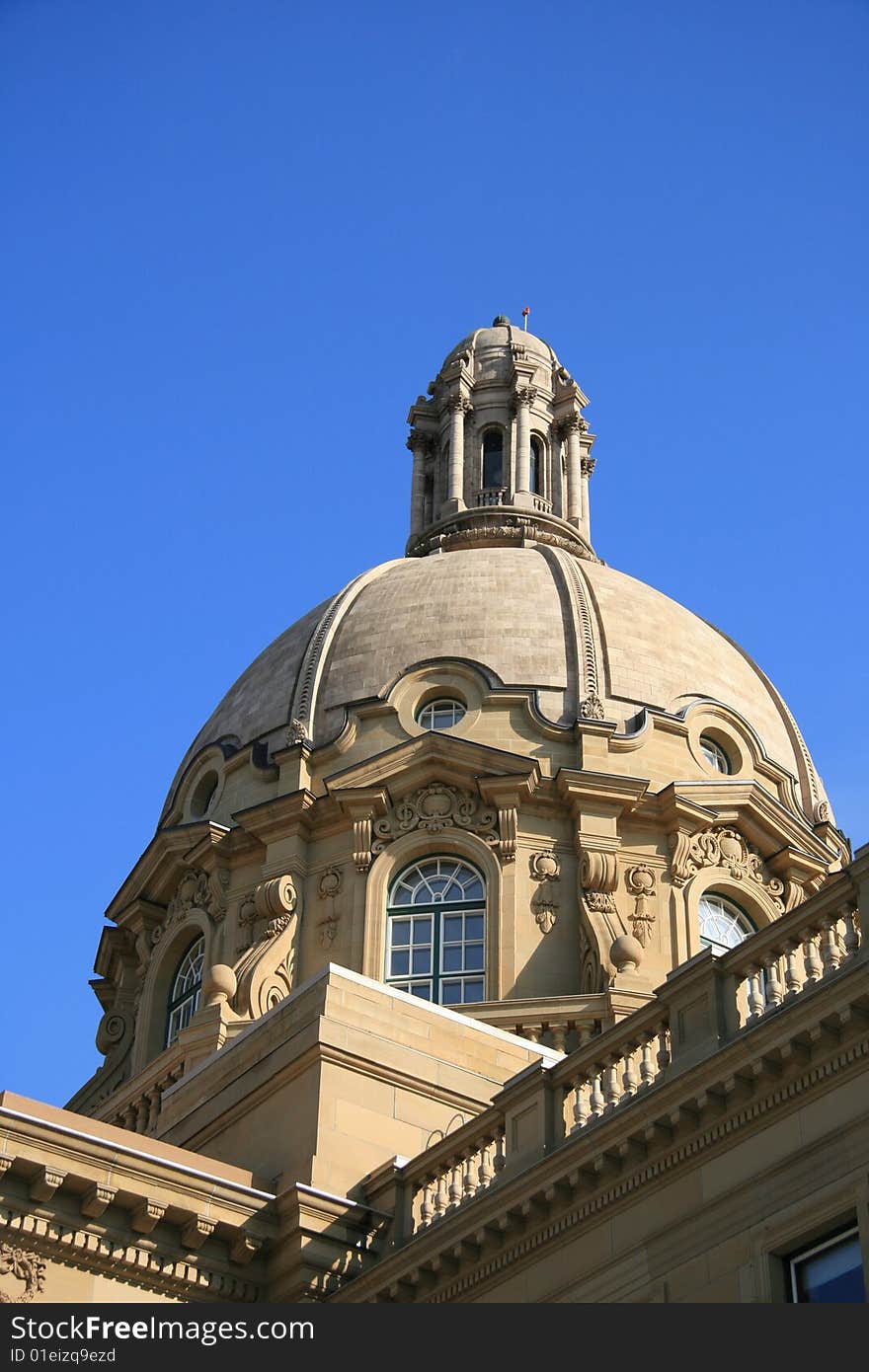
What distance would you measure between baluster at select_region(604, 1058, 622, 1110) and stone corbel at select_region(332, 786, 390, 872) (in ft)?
69.3

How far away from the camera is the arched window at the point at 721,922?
44.1 metres

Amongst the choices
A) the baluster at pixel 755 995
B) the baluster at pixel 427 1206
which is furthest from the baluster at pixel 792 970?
the baluster at pixel 427 1206

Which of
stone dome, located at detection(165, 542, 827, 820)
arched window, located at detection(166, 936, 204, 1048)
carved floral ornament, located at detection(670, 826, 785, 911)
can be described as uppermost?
stone dome, located at detection(165, 542, 827, 820)

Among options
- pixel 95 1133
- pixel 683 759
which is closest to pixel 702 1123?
pixel 95 1133

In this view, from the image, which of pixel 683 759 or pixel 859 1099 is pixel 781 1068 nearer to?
pixel 859 1099

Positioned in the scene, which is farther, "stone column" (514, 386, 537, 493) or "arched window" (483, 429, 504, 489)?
"arched window" (483, 429, 504, 489)

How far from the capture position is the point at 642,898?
1710 inches

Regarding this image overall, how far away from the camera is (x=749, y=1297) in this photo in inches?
771

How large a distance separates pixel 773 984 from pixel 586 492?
39936 mm

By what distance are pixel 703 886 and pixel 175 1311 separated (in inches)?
Answer: 945

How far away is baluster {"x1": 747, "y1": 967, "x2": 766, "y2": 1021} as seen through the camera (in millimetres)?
21109

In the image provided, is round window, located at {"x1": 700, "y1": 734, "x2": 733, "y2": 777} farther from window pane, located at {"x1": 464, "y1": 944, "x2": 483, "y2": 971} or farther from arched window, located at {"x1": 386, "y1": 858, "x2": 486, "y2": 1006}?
window pane, located at {"x1": 464, "y1": 944, "x2": 483, "y2": 971}

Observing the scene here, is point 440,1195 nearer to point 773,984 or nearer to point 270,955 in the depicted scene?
point 773,984

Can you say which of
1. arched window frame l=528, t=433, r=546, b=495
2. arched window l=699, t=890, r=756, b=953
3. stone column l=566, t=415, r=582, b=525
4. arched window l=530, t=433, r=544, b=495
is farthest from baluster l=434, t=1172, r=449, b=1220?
arched window l=530, t=433, r=544, b=495
